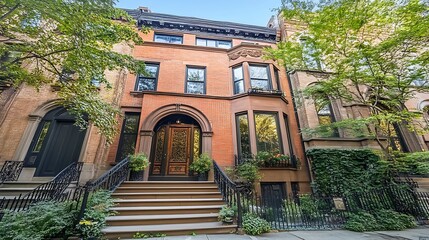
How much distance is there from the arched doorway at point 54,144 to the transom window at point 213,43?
8.45 metres

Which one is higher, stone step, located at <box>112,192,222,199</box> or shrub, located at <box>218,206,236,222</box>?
stone step, located at <box>112,192,222,199</box>

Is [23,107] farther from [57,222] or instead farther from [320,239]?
[320,239]

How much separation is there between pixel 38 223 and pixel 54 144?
4.99 m

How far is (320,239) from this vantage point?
13.6 feet

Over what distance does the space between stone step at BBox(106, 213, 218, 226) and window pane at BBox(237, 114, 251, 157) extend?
3.92m

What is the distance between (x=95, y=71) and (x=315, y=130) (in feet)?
30.5

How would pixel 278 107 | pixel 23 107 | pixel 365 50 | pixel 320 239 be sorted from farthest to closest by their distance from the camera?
1. pixel 278 107
2. pixel 23 107
3. pixel 365 50
4. pixel 320 239

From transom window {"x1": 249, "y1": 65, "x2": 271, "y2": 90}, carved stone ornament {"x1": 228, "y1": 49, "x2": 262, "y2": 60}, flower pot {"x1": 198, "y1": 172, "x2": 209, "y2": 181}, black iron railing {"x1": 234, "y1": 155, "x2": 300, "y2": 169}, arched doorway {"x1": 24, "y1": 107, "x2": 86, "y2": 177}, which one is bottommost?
flower pot {"x1": 198, "y1": 172, "x2": 209, "y2": 181}

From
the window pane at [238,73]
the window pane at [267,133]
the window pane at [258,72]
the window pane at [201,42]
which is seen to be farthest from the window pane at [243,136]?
the window pane at [201,42]

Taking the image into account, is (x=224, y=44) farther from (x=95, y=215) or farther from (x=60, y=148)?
(x=95, y=215)

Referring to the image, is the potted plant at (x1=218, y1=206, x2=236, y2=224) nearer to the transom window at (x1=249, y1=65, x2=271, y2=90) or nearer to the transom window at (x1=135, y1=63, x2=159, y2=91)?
the transom window at (x1=249, y1=65, x2=271, y2=90)

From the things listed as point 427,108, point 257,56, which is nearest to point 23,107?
point 257,56

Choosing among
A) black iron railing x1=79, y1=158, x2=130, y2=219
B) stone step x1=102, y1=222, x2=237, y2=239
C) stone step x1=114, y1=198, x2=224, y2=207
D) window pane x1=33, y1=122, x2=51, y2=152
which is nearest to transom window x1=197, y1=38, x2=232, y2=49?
black iron railing x1=79, y1=158, x2=130, y2=219

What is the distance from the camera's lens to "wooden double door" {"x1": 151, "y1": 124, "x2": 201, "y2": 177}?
8125 mm
